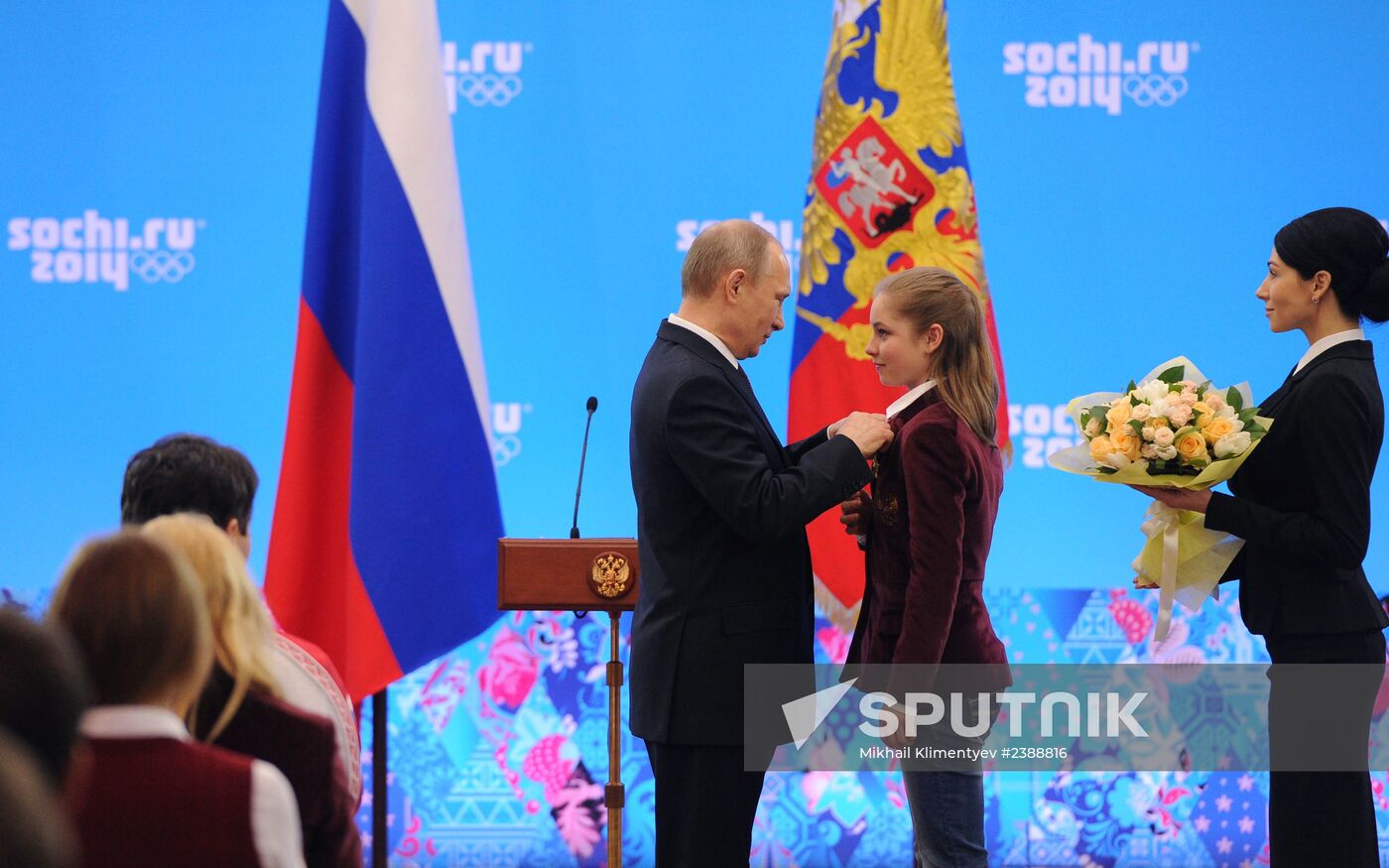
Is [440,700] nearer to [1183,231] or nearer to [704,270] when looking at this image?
[704,270]

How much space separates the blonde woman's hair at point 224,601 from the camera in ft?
4.86

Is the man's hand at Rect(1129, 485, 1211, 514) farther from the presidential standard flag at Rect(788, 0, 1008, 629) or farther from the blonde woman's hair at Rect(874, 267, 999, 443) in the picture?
the presidential standard flag at Rect(788, 0, 1008, 629)

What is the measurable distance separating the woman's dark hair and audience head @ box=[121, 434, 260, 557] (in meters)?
2.05

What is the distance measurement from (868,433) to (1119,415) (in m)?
0.55

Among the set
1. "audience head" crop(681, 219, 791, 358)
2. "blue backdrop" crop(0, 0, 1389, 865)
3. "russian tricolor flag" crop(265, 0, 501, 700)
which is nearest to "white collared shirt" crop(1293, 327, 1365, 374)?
"audience head" crop(681, 219, 791, 358)

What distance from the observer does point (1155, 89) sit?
13.1 feet

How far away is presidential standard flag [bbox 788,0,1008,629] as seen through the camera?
3482 mm

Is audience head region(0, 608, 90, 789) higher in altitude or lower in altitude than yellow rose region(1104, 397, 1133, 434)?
lower

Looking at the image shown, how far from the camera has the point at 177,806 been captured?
1.22m

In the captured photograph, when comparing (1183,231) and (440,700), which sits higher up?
(1183,231)

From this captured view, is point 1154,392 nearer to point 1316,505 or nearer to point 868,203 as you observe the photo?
point 1316,505

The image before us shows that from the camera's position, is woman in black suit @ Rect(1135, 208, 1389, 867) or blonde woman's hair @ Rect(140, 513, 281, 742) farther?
woman in black suit @ Rect(1135, 208, 1389, 867)

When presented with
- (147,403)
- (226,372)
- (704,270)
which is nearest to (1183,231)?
(704,270)

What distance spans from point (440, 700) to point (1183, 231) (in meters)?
2.75
